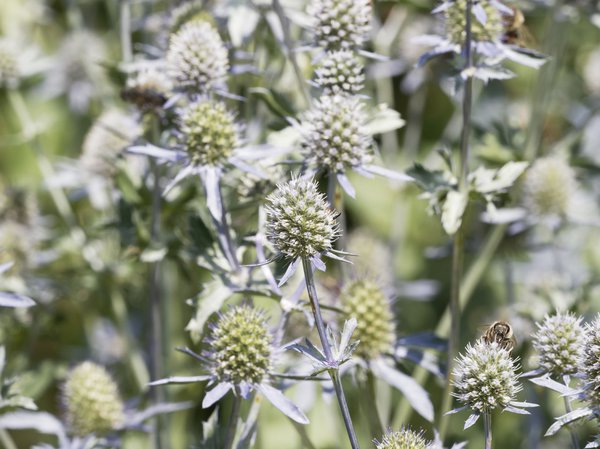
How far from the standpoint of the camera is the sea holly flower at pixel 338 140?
1.19 meters

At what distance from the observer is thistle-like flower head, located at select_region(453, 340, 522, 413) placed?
95cm

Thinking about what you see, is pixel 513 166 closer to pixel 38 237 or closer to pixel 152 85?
pixel 152 85

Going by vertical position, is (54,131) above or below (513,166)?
below

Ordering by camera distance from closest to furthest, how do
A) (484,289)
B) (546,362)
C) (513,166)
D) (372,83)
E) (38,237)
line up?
1. (546,362)
2. (513,166)
3. (38,237)
4. (484,289)
5. (372,83)

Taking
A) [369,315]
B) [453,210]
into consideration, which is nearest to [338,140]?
[453,210]

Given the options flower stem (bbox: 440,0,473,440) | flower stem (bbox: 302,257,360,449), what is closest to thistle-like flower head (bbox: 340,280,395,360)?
flower stem (bbox: 440,0,473,440)

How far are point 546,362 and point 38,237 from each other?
1.23 metres

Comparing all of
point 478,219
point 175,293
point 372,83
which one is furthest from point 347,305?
point 372,83

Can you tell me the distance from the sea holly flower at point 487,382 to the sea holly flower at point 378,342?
32cm

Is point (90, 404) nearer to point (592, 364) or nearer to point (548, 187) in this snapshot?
point (592, 364)

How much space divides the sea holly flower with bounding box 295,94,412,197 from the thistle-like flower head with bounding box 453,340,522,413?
32 cm

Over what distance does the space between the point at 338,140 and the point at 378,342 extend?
35cm

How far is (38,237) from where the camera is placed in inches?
73.5

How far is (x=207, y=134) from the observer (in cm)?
125
